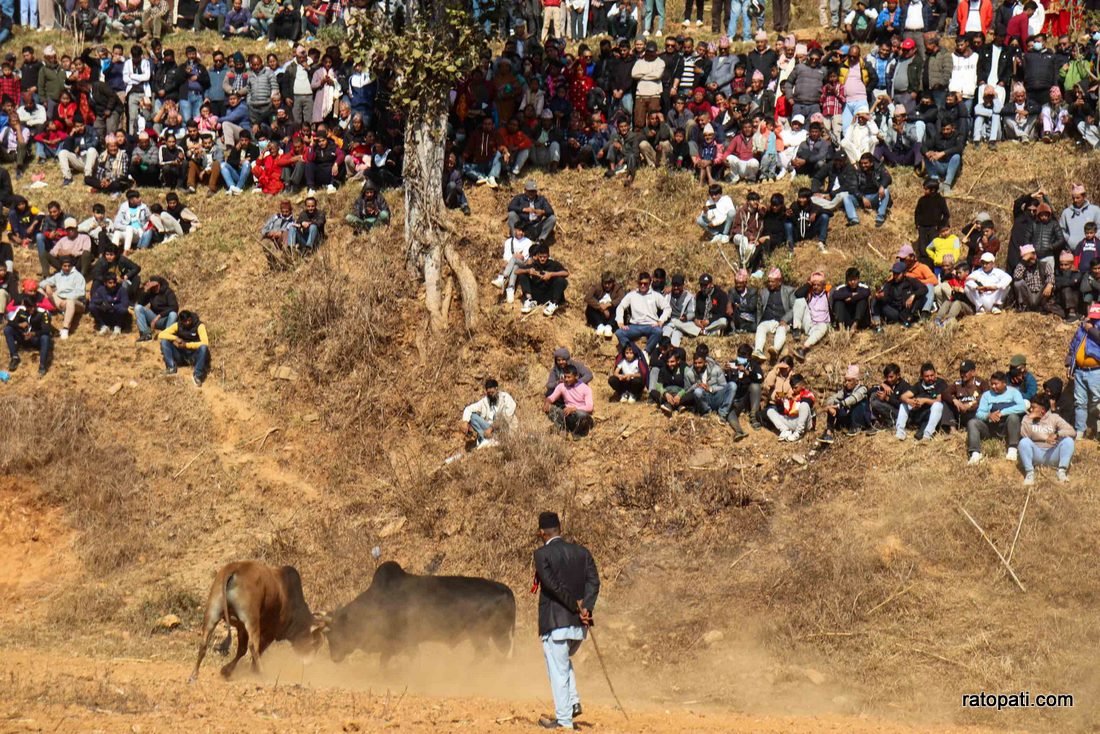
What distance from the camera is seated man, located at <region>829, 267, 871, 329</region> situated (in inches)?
837

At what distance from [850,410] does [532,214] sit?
6452mm

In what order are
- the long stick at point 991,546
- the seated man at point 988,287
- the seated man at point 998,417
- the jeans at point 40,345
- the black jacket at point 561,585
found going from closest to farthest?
the black jacket at point 561,585 < the long stick at point 991,546 < the seated man at point 998,417 < the seated man at point 988,287 < the jeans at point 40,345

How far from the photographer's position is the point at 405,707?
43.5ft

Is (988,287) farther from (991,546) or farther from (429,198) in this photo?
(429,198)

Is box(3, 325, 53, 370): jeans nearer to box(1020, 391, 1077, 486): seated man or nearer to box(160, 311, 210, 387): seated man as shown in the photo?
box(160, 311, 210, 387): seated man

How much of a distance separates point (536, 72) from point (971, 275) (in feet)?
28.6

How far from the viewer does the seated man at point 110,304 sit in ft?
76.6

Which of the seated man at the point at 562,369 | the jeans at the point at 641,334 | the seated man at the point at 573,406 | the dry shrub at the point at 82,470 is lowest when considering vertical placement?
the dry shrub at the point at 82,470

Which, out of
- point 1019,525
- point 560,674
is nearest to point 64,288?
point 560,674

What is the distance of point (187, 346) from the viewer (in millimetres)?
22734

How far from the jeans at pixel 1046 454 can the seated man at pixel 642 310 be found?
18.1 feet

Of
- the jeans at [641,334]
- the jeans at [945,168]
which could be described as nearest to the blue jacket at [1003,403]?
the jeans at [641,334]

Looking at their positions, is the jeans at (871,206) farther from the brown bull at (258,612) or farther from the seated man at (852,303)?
the brown bull at (258,612)

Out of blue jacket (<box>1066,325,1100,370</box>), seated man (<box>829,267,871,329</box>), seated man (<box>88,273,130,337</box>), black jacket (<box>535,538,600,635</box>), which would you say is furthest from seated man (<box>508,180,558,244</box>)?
black jacket (<box>535,538,600,635</box>)
